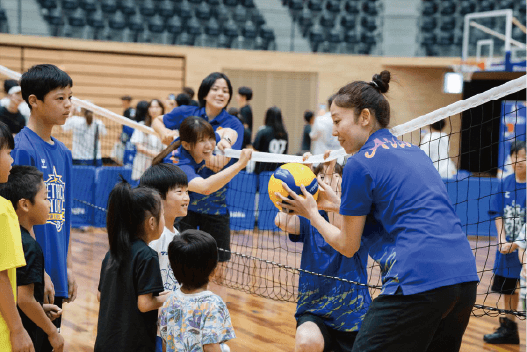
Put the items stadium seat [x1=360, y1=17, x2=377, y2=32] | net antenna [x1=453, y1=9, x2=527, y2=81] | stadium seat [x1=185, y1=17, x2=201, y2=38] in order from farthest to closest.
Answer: stadium seat [x1=360, y1=17, x2=377, y2=32] → stadium seat [x1=185, y1=17, x2=201, y2=38] → net antenna [x1=453, y1=9, x2=527, y2=81]

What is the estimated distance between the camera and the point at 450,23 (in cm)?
1755

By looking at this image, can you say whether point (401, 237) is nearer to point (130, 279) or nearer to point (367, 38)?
point (130, 279)

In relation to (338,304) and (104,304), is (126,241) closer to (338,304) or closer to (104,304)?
(104,304)

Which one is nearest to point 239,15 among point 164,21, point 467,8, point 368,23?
point 164,21

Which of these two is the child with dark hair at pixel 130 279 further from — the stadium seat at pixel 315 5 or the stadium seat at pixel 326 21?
the stadium seat at pixel 315 5

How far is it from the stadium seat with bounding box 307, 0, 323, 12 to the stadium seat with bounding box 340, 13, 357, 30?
2.45 feet

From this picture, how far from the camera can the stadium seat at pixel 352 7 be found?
1777cm

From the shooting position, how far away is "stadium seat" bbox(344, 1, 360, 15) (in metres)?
17.8

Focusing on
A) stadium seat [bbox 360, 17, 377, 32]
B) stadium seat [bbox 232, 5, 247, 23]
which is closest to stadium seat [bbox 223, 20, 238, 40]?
stadium seat [bbox 232, 5, 247, 23]

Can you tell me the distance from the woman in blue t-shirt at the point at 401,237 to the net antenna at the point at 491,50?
488 inches

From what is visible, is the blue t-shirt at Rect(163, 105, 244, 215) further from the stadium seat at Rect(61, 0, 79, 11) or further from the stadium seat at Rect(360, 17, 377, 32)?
the stadium seat at Rect(360, 17, 377, 32)

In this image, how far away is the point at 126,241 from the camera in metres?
2.43

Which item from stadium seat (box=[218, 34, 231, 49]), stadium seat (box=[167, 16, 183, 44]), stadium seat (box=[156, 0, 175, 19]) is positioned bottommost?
stadium seat (box=[218, 34, 231, 49])

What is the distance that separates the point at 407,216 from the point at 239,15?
49.6ft
